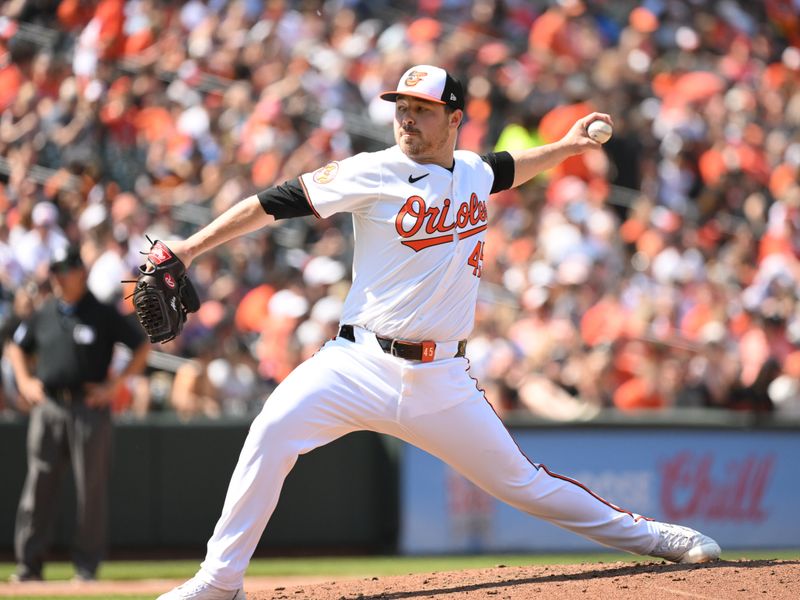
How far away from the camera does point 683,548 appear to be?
20.3ft

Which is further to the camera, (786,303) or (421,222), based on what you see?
(786,303)

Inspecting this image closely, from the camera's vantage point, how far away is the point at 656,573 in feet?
19.4

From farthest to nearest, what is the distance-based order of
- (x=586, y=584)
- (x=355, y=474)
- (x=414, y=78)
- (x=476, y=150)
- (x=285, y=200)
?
(x=476, y=150) < (x=355, y=474) < (x=586, y=584) < (x=414, y=78) < (x=285, y=200)

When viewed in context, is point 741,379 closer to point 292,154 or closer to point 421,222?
point 292,154

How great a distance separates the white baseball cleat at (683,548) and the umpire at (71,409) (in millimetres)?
4496

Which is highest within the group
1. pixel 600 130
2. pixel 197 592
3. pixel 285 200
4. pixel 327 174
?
pixel 600 130

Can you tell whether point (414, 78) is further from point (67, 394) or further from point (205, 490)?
point (205, 490)

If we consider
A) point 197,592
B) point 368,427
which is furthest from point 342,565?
point 197,592

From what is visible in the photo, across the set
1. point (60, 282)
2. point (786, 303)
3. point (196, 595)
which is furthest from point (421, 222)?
point (786, 303)

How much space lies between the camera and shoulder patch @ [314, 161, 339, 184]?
5.50m

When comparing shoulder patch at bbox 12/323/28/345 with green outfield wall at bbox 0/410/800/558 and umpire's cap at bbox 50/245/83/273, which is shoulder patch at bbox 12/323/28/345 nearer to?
umpire's cap at bbox 50/245/83/273

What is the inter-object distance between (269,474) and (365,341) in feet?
2.31

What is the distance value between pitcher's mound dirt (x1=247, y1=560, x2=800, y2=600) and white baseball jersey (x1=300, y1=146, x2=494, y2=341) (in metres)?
→ 1.17

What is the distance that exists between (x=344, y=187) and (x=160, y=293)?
0.89 m
